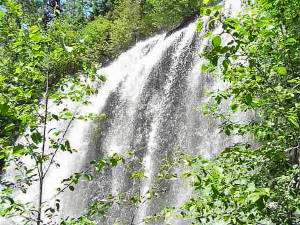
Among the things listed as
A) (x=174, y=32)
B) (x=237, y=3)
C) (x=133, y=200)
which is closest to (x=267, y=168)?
(x=133, y=200)

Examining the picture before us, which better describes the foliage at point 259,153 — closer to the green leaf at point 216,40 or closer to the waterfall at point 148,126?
the green leaf at point 216,40

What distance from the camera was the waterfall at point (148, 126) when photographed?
28.1 ft

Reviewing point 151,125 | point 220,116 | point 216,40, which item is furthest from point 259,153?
point 151,125

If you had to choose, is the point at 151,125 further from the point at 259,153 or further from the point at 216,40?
the point at 216,40

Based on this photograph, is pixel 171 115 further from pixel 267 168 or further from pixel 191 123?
pixel 267 168

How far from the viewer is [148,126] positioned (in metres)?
10.2

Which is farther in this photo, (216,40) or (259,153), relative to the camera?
(259,153)

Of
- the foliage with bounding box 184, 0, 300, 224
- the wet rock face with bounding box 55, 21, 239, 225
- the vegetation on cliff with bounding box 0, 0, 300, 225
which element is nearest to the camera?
the vegetation on cliff with bounding box 0, 0, 300, 225

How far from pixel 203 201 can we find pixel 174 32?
11.4 m

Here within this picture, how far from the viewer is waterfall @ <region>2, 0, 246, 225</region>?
28.1 ft

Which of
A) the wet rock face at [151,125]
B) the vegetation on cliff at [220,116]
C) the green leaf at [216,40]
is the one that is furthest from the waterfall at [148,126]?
the green leaf at [216,40]

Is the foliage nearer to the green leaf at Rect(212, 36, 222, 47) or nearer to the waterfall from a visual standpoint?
the green leaf at Rect(212, 36, 222, 47)

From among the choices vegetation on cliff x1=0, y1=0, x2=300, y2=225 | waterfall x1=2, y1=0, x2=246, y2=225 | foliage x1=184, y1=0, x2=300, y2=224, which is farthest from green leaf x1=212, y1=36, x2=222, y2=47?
waterfall x1=2, y1=0, x2=246, y2=225

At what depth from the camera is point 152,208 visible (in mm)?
8547
